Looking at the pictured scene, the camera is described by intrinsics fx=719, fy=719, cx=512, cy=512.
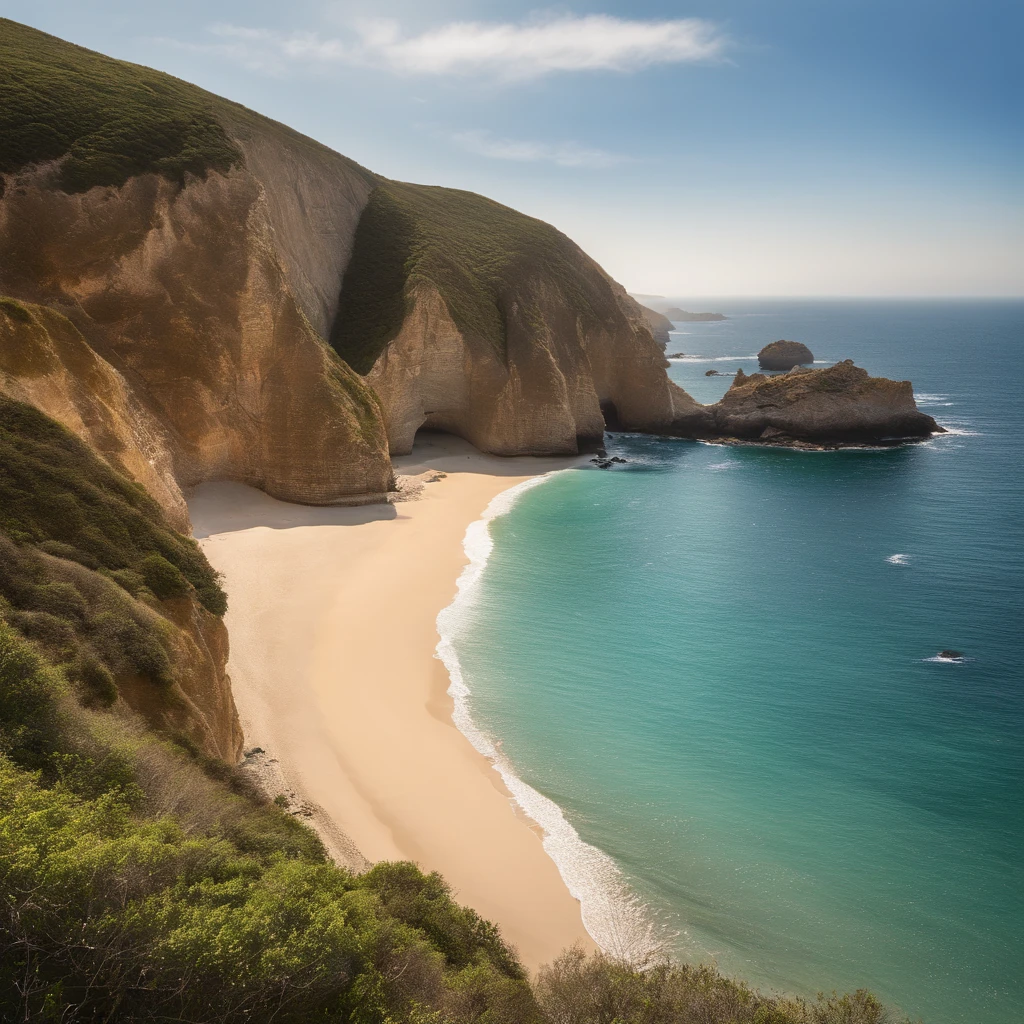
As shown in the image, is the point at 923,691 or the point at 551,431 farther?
the point at 551,431

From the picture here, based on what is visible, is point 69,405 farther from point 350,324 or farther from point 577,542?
point 350,324

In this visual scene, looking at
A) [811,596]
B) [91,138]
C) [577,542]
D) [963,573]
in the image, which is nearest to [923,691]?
[811,596]

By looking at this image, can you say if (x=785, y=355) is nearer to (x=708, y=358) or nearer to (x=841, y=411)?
(x=708, y=358)

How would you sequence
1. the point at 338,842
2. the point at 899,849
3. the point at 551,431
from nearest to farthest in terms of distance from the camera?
the point at 338,842
the point at 899,849
the point at 551,431

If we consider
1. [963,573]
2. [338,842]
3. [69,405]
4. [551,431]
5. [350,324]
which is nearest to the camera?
[338,842]

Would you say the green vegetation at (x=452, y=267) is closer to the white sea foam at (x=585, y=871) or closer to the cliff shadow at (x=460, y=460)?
the cliff shadow at (x=460, y=460)

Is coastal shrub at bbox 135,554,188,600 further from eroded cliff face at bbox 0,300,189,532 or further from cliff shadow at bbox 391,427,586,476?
cliff shadow at bbox 391,427,586,476

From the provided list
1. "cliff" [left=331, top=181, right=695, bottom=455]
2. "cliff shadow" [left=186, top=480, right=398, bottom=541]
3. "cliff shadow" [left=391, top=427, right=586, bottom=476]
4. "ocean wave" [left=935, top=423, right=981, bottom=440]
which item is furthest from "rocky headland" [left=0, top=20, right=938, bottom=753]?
"ocean wave" [left=935, top=423, right=981, bottom=440]

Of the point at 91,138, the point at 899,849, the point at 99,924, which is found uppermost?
the point at 91,138
